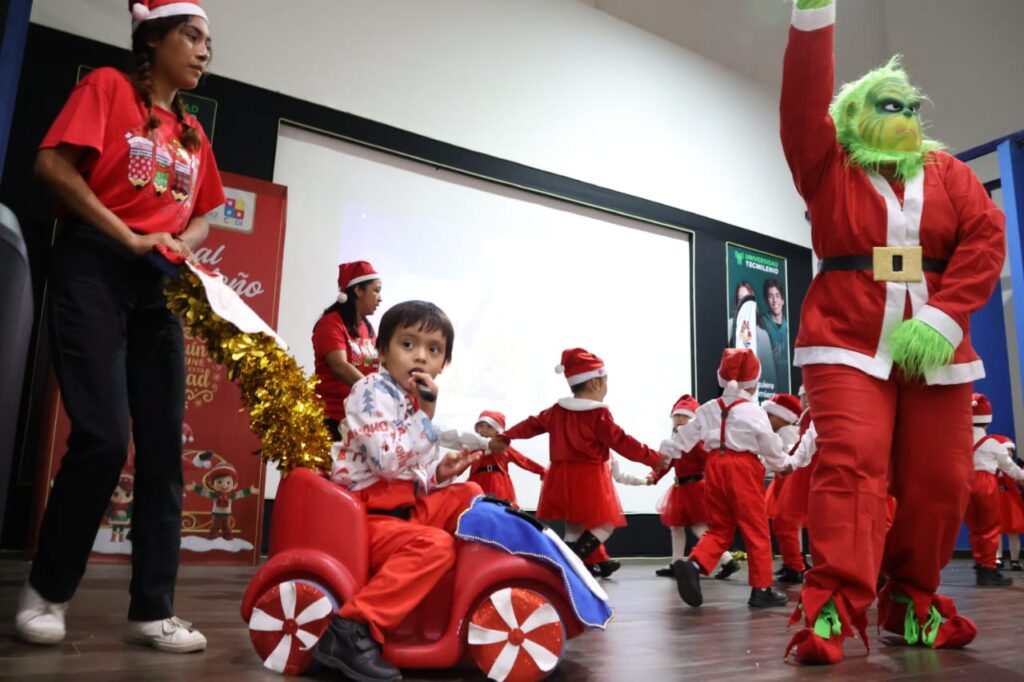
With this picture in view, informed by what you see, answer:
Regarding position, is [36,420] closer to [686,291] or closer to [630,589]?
[630,589]

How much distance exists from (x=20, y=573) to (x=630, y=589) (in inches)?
106

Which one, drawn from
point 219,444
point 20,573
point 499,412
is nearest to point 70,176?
point 20,573

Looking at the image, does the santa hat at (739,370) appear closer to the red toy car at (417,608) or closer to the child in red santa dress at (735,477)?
the child in red santa dress at (735,477)

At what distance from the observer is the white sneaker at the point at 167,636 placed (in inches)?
69.9

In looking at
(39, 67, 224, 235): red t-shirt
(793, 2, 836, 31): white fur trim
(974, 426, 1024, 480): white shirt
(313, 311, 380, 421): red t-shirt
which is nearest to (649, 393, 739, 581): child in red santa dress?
(974, 426, 1024, 480): white shirt

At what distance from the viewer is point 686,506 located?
15.0ft

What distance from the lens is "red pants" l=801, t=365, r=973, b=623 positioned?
191 centimetres

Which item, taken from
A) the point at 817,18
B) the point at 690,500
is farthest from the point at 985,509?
the point at 817,18

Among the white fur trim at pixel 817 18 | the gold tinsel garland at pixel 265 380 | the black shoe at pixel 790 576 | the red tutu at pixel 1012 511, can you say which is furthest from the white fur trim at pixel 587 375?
the red tutu at pixel 1012 511

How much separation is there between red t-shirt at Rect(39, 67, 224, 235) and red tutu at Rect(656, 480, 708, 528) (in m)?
3.44

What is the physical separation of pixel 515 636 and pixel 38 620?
1.09 metres

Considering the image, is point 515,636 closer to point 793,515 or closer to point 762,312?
point 793,515

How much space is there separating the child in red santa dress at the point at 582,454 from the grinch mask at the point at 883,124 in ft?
6.84

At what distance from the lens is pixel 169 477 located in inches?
73.3
